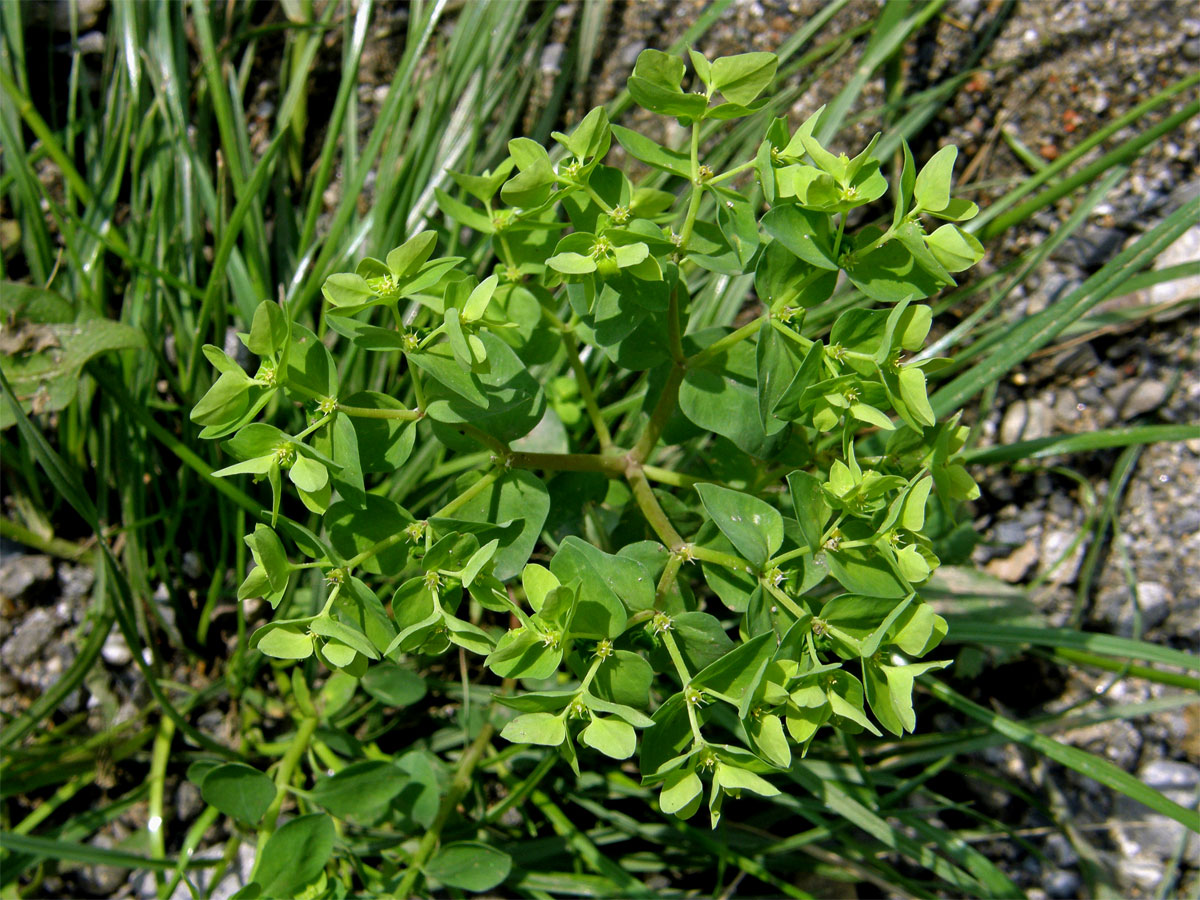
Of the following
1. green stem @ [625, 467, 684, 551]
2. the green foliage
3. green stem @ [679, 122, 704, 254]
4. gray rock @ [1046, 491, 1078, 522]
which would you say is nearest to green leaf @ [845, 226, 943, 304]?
the green foliage

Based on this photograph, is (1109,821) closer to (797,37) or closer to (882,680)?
(882,680)

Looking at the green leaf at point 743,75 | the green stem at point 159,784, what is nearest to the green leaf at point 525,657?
the green leaf at point 743,75

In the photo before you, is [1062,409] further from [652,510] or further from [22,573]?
[22,573]

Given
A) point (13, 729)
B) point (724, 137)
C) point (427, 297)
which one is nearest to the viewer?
point (427, 297)

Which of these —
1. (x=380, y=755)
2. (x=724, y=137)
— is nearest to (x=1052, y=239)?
(x=724, y=137)

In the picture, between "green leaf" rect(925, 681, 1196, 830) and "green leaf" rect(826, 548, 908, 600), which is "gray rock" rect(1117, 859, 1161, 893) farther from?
"green leaf" rect(826, 548, 908, 600)

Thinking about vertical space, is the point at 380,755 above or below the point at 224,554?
below

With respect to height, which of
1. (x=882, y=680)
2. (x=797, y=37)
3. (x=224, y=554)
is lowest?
(x=224, y=554)
